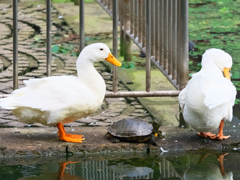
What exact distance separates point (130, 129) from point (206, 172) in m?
0.74

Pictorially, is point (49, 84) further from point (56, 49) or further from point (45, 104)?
point (56, 49)

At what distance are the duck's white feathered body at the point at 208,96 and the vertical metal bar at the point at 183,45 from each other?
34cm

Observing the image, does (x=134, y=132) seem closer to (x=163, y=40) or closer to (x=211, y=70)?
(x=211, y=70)

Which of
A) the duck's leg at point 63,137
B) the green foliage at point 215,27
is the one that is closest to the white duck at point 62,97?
the duck's leg at point 63,137

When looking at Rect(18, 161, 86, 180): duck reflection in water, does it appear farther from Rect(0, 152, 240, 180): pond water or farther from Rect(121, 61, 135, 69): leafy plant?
Rect(121, 61, 135, 69): leafy plant

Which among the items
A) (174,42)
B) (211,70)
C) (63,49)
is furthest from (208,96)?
(63,49)

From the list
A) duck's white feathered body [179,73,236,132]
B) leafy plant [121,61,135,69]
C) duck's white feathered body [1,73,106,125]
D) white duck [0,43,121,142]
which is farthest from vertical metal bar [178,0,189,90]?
leafy plant [121,61,135,69]

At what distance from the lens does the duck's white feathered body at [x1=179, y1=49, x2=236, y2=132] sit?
10.2 ft

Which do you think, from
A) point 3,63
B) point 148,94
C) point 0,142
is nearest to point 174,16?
point 148,94

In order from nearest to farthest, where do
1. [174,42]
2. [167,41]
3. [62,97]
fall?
[62,97] < [174,42] < [167,41]

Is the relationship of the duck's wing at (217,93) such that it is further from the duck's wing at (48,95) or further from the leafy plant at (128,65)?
the leafy plant at (128,65)

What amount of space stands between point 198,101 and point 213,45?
4.14 metres

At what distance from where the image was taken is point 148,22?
3924mm

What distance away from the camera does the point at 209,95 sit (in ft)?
10.0
